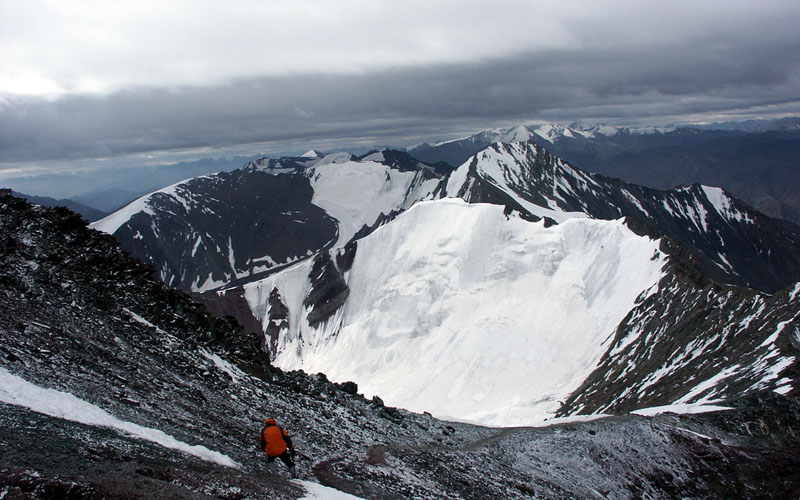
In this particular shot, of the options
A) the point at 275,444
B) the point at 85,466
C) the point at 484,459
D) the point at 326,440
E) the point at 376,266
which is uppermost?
the point at 85,466

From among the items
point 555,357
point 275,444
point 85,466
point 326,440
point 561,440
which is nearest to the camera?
point 85,466

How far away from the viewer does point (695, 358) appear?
5647cm

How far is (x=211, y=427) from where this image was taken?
19.7 m

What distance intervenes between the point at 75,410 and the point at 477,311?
357ft

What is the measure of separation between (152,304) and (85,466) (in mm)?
19621

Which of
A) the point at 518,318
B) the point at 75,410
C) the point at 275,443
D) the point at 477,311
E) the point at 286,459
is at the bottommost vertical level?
the point at 477,311

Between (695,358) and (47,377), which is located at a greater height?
(47,377)

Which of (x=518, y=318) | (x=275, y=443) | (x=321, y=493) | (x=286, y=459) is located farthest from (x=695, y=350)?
(x=275, y=443)

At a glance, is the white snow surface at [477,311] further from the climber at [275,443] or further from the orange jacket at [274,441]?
the orange jacket at [274,441]

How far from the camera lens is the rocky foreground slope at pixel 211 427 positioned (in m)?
13.8

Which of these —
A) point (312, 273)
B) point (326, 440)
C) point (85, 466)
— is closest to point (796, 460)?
point (326, 440)

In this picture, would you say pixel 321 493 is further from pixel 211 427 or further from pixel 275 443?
pixel 211 427

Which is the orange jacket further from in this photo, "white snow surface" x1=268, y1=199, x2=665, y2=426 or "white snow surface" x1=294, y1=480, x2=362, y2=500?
"white snow surface" x1=268, y1=199, x2=665, y2=426

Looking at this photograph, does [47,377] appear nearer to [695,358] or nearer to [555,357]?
[695,358]
